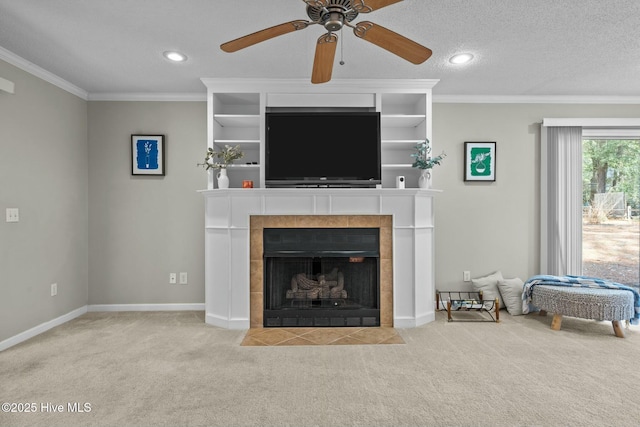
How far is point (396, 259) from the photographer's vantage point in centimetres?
335

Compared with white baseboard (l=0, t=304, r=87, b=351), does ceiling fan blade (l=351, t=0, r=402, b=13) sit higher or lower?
higher

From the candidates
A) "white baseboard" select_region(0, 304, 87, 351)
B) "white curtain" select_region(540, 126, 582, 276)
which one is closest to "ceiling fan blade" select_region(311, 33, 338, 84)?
"white curtain" select_region(540, 126, 582, 276)

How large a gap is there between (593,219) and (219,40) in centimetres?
447

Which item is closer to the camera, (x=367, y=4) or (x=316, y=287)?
(x=367, y=4)

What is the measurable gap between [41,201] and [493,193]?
181 inches

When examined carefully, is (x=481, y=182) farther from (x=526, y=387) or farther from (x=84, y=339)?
(x=84, y=339)

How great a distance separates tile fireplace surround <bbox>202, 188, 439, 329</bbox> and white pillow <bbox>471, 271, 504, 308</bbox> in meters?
0.84

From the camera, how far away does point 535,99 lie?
394 centimetres

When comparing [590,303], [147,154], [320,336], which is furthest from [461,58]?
[147,154]

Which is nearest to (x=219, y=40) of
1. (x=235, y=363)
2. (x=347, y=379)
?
(x=235, y=363)

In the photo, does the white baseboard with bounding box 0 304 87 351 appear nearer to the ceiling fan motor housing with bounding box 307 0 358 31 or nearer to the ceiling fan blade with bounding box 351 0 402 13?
the ceiling fan motor housing with bounding box 307 0 358 31

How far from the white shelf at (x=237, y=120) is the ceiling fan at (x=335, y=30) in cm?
163

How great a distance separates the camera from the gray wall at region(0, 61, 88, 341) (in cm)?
288

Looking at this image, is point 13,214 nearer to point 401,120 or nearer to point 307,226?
point 307,226
